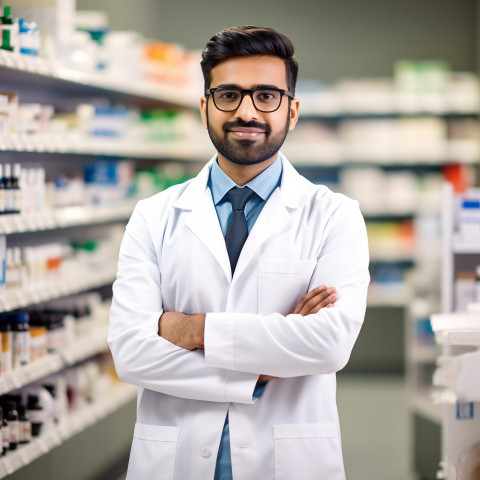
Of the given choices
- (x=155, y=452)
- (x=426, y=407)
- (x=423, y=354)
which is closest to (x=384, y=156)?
(x=423, y=354)

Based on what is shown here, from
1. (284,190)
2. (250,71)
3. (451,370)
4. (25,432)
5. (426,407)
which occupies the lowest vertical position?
(426,407)

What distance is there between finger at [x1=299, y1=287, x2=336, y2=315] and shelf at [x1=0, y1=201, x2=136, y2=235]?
5.29ft

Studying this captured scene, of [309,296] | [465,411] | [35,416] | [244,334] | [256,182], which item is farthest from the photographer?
[35,416]

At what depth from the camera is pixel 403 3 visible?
8.05 metres

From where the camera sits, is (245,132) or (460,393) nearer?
(245,132)

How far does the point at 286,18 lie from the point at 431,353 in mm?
4361

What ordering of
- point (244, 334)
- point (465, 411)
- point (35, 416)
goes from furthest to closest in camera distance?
point (35, 416) → point (465, 411) → point (244, 334)

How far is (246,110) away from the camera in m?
2.25

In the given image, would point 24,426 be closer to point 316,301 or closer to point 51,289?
point 51,289

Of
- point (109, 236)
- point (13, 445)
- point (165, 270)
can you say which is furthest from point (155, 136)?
point (165, 270)

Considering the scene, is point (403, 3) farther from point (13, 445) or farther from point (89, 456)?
point (13, 445)

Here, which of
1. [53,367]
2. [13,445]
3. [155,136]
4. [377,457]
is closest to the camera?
[13,445]

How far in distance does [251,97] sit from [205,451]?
1004mm

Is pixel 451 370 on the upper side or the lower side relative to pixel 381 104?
lower
